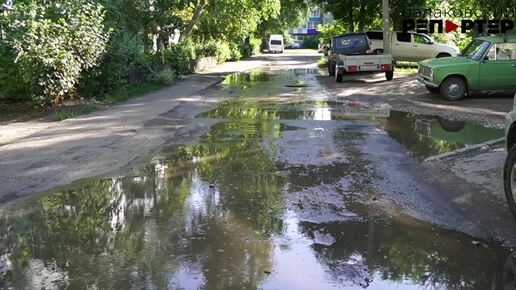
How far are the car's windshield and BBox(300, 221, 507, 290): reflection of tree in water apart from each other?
10.9 meters

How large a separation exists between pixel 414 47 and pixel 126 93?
49.6 feet

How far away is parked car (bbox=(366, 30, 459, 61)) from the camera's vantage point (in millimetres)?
25828

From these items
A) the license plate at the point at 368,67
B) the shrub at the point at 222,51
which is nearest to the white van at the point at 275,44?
the shrub at the point at 222,51

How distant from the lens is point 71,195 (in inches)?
253

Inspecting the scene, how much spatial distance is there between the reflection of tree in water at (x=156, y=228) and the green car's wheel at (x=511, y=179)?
89.3 inches

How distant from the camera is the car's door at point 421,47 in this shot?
85.2ft

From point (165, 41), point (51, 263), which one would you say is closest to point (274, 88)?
point (165, 41)

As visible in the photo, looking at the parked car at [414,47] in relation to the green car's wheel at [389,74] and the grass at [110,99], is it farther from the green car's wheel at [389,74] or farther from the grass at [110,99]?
the grass at [110,99]

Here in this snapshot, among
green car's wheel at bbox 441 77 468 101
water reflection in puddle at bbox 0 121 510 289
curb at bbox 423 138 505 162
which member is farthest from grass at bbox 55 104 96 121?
green car's wheel at bbox 441 77 468 101

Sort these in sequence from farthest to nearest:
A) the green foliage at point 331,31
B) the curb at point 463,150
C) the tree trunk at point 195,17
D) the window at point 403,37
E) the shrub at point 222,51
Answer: the green foliage at point 331,31, the shrub at point 222,51, the tree trunk at point 195,17, the window at point 403,37, the curb at point 463,150

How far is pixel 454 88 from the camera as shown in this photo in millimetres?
14797

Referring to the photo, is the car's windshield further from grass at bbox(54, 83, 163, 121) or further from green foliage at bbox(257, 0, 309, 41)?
green foliage at bbox(257, 0, 309, 41)

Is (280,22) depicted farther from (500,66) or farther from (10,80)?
(10,80)

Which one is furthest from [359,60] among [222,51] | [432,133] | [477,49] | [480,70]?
[222,51]
